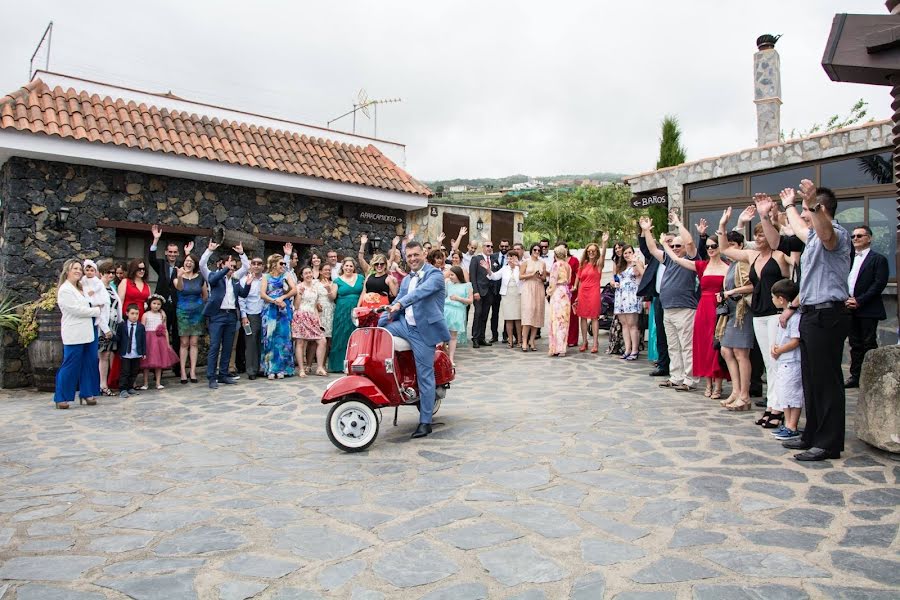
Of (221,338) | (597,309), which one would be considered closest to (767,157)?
(597,309)

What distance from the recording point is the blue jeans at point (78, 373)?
26.1 feet

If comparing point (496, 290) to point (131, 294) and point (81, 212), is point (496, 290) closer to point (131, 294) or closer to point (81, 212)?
point (131, 294)

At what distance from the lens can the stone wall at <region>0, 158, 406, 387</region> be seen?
10.4 m

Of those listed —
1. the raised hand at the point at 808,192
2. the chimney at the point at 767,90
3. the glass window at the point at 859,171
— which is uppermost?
the chimney at the point at 767,90

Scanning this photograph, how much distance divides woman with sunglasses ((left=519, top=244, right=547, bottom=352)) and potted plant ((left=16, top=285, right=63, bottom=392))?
771 centimetres

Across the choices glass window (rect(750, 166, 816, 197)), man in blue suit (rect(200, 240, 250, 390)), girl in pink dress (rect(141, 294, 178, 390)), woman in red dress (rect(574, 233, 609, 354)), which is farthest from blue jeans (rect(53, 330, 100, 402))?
glass window (rect(750, 166, 816, 197))

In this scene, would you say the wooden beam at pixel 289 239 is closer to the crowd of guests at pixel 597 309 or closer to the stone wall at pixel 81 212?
the stone wall at pixel 81 212

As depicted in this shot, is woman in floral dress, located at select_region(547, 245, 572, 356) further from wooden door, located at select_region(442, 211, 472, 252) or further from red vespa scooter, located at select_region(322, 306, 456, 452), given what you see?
wooden door, located at select_region(442, 211, 472, 252)

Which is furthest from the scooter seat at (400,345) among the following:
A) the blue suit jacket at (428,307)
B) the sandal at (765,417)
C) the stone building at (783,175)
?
the stone building at (783,175)

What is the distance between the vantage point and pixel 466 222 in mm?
21062

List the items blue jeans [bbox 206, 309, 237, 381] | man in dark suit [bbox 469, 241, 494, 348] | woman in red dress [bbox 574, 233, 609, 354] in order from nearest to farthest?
blue jeans [bbox 206, 309, 237, 381] < woman in red dress [bbox 574, 233, 609, 354] < man in dark suit [bbox 469, 241, 494, 348]

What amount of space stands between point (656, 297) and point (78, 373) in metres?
8.01

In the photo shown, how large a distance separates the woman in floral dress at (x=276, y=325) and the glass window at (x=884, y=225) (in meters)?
9.41

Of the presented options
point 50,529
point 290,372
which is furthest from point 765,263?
point 290,372
